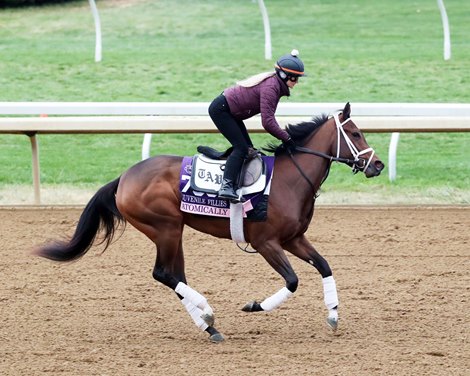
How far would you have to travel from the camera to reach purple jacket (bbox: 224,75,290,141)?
7.56 metres

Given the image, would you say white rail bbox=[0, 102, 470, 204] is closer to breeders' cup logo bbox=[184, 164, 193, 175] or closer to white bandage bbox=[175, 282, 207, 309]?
breeders' cup logo bbox=[184, 164, 193, 175]

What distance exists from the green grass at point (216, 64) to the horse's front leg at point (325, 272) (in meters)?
4.81

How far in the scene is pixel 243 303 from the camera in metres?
Answer: 8.48

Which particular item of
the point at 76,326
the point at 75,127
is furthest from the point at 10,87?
the point at 76,326

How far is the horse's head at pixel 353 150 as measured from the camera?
7.77 metres

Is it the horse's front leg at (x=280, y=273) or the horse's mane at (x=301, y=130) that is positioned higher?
the horse's mane at (x=301, y=130)

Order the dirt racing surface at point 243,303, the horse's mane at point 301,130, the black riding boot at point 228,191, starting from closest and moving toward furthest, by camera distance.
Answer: the dirt racing surface at point 243,303 → the black riding boot at point 228,191 → the horse's mane at point 301,130

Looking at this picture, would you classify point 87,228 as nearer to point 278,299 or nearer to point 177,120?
point 278,299

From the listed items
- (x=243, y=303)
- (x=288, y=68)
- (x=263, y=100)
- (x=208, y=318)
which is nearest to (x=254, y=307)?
(x=208, y=318)

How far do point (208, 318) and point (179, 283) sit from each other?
0.35 metres

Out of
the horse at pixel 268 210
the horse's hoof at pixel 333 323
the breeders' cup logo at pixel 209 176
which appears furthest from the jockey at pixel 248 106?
the horse's hoof at pixel 333 323

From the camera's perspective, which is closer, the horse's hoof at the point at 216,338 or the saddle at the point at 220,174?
the horse's hoof at the point at 216,338

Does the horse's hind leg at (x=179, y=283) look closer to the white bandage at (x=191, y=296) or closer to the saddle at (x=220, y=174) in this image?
the white bandage at (x=191, y=296)

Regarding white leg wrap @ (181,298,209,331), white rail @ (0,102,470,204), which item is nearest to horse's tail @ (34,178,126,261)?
white leg wrap @ (181,298,209,331)
